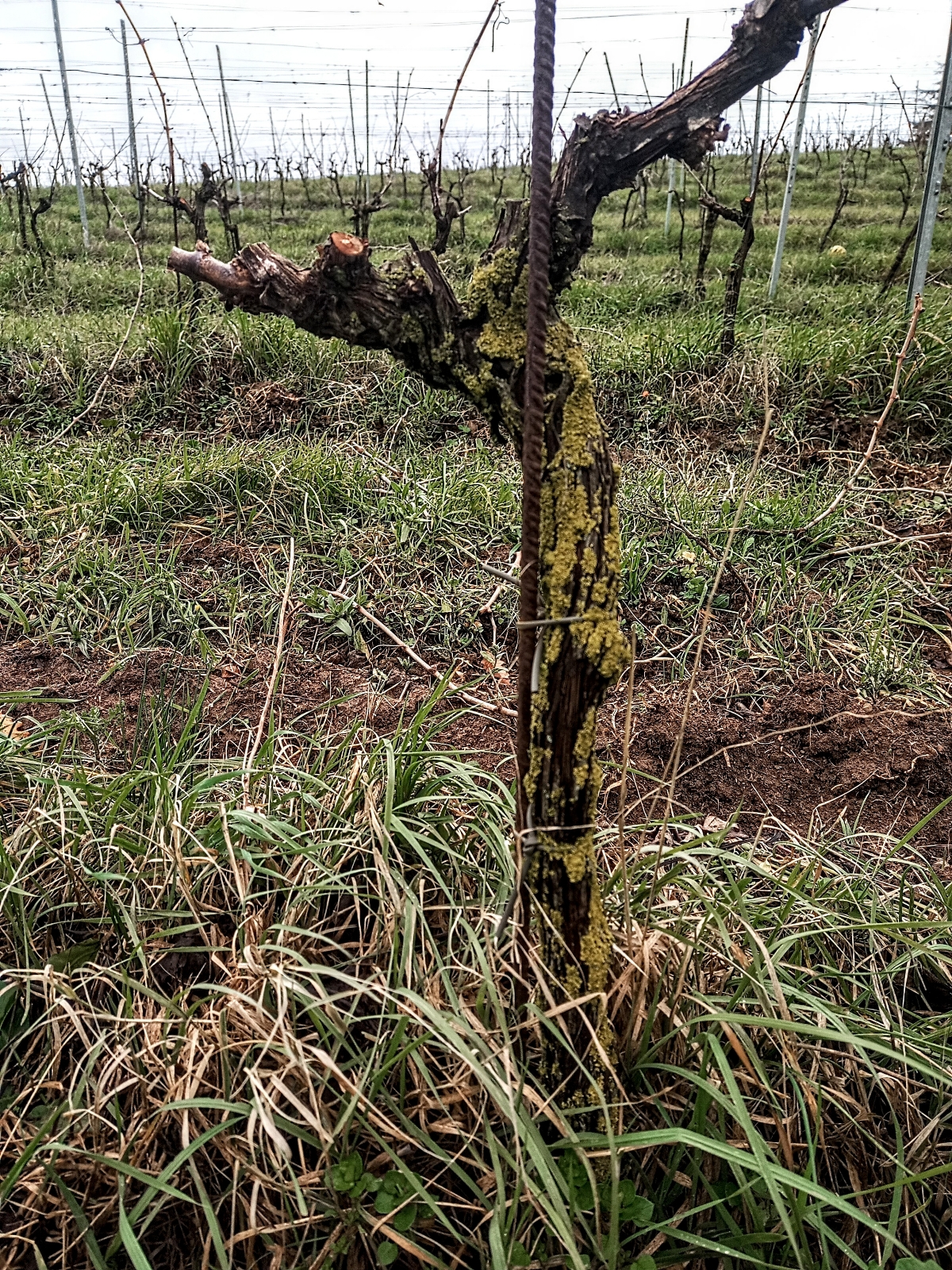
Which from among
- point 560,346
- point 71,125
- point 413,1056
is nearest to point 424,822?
point 413,1056

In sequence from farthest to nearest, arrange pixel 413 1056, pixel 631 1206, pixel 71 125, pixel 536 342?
pixel 71 125 < pixel 413 1056 < pixel 631 1206 < pixel 536 342

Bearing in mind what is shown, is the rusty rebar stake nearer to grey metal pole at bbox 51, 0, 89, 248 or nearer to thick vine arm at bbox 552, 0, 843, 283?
thick vine arm at bbox 552, 0, 843, 283

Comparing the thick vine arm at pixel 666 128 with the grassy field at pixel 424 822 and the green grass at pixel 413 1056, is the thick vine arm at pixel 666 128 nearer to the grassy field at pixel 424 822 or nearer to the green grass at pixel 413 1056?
the grassy field at pixel 424 822

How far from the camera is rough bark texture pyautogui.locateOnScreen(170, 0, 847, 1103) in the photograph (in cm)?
113

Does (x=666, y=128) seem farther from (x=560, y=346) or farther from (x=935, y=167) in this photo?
(x=935, y=167)

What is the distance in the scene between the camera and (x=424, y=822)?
6.15ft

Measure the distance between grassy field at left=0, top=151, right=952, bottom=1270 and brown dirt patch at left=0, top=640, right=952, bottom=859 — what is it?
16 millimetres

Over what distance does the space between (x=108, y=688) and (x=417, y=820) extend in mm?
1616

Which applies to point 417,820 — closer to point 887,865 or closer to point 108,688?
point 887,865

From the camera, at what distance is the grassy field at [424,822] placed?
1.35 m

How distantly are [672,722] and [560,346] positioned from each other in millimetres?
1927

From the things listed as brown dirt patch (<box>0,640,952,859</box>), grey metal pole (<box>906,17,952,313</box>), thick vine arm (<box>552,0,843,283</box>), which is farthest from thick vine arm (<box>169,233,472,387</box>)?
grey metal pole (<box>906,17,952,313</box>)

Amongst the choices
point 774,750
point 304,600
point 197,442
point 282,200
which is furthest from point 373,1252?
point 282,200

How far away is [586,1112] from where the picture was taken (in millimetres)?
1398
